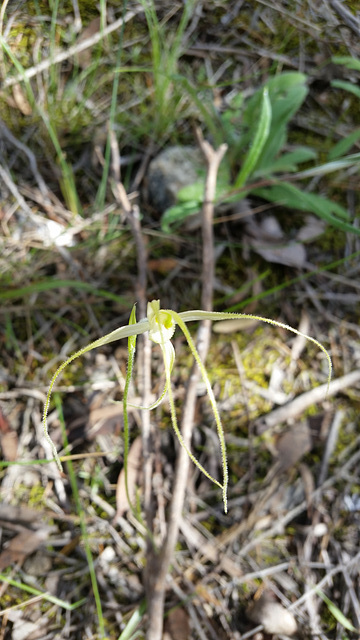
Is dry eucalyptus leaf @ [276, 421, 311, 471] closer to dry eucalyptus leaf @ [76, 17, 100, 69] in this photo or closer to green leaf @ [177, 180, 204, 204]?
green leaf @ [177, 180, 204, 204]

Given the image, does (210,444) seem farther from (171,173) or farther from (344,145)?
(344,145)

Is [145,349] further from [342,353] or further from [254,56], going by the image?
[254,56]

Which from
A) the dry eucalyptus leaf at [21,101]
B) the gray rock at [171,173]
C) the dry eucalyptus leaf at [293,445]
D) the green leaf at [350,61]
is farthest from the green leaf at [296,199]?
the dry eucalyptus leaf at [21,101]

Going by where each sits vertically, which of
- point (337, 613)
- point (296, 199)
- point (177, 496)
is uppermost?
point (296, 199)

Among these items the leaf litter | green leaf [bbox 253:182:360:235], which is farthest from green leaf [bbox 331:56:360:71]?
green leaf [bbox 253:182:360:235]

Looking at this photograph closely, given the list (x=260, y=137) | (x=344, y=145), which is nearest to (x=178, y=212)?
(x=260, y=137)

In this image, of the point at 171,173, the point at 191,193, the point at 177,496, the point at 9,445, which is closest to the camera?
the point at 177,496

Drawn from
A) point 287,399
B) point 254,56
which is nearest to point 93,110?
point 254,56
